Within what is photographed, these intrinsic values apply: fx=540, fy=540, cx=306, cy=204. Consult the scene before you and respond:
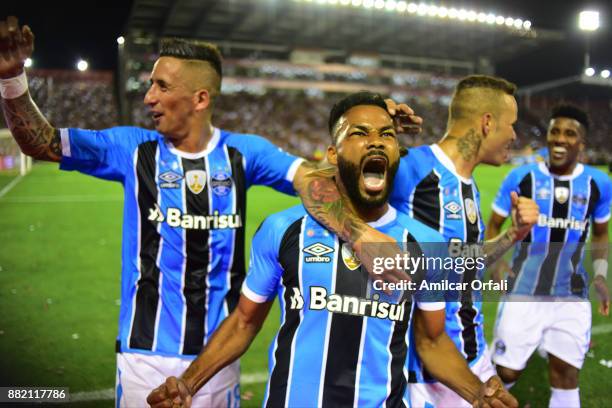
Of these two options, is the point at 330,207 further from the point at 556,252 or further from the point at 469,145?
the point at 556,252

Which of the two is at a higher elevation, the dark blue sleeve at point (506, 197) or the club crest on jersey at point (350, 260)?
the dark blue sleeve at point (506, 197)

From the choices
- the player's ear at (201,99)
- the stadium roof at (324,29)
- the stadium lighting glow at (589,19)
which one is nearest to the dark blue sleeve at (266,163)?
the player's ear at (201,99)

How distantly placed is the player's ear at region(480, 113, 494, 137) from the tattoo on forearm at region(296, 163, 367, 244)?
47.2 inches

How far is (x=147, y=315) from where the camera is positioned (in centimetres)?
259

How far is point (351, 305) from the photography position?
1874mm

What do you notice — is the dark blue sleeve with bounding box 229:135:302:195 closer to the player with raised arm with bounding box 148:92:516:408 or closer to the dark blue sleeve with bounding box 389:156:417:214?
the dark blue sleeve with bounding box 389:156:417:214

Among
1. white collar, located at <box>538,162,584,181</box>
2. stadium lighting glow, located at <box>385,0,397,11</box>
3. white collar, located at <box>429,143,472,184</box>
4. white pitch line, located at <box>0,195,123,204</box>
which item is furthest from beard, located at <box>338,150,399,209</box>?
stadium lighting glow, located at <box>385,0,397,11</box>

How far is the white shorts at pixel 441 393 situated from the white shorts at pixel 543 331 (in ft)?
3.16

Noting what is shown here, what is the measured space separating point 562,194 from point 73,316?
Result: 4.78 m

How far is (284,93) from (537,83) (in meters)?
19.2

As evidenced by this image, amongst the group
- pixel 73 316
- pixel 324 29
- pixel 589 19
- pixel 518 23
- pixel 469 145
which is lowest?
pixel 73 316

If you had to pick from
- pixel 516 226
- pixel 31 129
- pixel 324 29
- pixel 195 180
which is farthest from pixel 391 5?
pixel 31 129

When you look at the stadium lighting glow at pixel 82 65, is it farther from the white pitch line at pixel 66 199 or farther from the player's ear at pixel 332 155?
the player's ear at pixel 332 155

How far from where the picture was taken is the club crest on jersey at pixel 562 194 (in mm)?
3922
